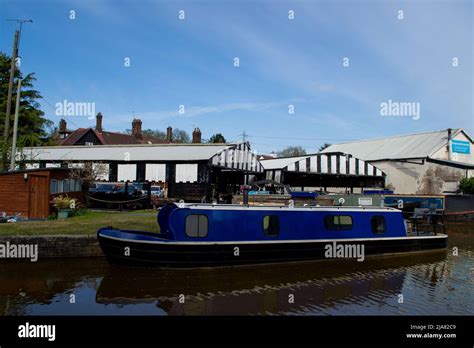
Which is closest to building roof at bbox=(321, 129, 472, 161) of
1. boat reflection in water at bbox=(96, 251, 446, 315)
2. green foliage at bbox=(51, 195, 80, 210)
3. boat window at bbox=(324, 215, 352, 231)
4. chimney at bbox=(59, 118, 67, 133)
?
boat window at bbox=(324, 215, 352, 231)

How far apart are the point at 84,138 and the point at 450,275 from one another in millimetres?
51217

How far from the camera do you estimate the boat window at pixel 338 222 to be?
1391cm

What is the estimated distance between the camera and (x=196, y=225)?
39.2ft

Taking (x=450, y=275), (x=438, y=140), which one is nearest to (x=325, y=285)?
(x=450, y=275)

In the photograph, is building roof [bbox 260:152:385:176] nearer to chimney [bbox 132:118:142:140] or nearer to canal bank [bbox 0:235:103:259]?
canal bank [bbox 0:235:103:259]

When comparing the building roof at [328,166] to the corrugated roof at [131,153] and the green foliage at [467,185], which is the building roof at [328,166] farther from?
the green foliage at [467,185]

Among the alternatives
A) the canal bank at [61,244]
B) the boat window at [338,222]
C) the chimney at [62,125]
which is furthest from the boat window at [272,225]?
the chimney at [62,125]

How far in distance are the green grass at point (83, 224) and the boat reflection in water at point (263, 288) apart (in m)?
2.95

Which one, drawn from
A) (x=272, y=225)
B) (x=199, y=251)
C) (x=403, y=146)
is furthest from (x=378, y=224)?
(x=403, y=146)

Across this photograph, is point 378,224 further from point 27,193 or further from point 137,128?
point 137,128

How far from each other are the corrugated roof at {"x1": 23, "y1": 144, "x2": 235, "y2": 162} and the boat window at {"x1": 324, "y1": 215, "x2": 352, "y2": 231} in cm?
1082

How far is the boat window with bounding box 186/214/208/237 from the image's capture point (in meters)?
11.9

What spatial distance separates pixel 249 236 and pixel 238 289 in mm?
2346

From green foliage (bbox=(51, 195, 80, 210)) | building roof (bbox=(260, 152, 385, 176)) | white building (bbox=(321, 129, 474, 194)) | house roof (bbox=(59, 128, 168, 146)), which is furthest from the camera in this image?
house roof (bbox=(59, 128, 168, 146))
